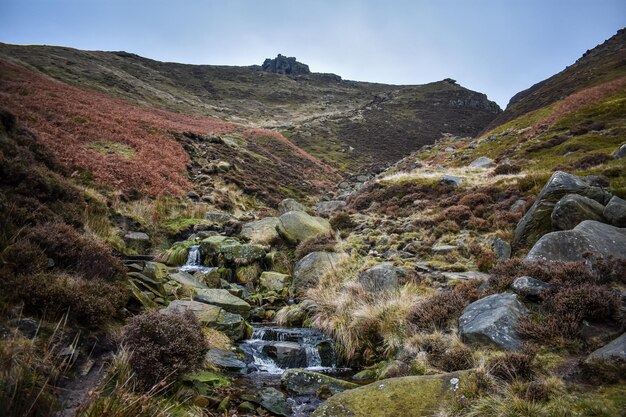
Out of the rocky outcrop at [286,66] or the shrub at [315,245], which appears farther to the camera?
the rocky outcrop at [286,66]

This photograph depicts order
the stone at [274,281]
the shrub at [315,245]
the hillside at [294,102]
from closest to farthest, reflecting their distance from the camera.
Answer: the stone at [274,281]
the shrub at [315,245]
the hillside at [294,102]

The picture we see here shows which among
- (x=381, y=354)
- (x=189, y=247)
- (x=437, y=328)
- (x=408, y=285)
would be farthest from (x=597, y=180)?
(x=189, y=247)

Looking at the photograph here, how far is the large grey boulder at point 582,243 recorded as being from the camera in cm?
816

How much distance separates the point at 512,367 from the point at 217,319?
277 inches

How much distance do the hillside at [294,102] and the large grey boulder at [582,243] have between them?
1918 inches

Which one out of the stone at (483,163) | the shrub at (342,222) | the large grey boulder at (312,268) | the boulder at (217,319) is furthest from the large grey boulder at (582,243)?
the stone at (483,163)

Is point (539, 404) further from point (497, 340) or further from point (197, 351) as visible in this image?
point (197, 351)

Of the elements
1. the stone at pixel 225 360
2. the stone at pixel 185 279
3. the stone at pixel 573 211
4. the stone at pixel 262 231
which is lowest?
the stone at pixel 225 360

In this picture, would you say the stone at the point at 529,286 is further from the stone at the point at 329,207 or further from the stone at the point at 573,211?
the stone at the point at 329,207

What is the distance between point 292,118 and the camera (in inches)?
3853

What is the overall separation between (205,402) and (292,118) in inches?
3791

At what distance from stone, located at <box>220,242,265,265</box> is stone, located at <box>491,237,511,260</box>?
9.30 metres

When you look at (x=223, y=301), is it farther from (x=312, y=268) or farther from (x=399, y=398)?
(x=399, y=398)

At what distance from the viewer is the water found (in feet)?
48.1
